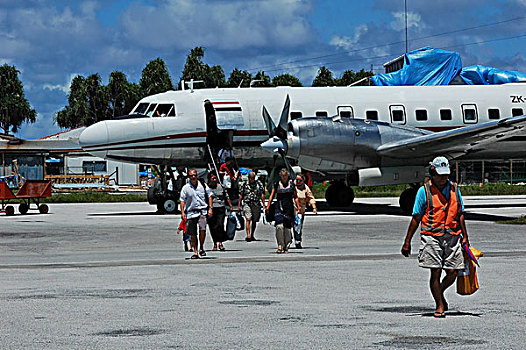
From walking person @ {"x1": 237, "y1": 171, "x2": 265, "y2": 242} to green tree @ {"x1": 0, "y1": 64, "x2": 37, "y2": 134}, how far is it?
90.9m

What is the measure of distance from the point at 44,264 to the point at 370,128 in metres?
14.4

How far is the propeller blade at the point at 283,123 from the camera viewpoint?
1073 inches

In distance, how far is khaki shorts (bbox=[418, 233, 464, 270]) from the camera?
9.41 metres

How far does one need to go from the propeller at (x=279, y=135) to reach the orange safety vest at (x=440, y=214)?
16.6m

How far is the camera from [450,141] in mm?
26500

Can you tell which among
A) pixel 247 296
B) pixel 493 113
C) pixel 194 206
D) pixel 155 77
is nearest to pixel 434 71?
pixel 493 113

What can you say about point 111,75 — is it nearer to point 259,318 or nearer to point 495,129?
point 495,129

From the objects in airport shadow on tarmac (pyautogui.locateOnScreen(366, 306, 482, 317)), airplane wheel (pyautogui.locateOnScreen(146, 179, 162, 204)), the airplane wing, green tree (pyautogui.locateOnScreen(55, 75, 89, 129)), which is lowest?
airport shadow on tarmac (pyautogui.locateOnScreen(366, 306, 482, 317))

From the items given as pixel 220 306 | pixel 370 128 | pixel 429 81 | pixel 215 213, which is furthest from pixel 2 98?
pixel 220 306

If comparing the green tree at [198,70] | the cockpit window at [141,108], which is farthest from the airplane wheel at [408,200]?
the green tree at [198,70]

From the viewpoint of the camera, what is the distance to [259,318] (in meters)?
9.34

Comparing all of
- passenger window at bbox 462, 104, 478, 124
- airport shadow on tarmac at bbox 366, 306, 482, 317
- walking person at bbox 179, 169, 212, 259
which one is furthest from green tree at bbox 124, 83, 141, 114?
airport shadow on tarmac at bbox 366, 306, 482, 317

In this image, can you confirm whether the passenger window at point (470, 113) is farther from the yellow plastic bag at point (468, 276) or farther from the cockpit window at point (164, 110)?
the yellow plastic bag at point (468, 276)

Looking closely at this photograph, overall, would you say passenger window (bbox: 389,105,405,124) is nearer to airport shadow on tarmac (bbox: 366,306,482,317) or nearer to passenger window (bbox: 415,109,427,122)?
passenger window (bbox: 415,109,427,122)
